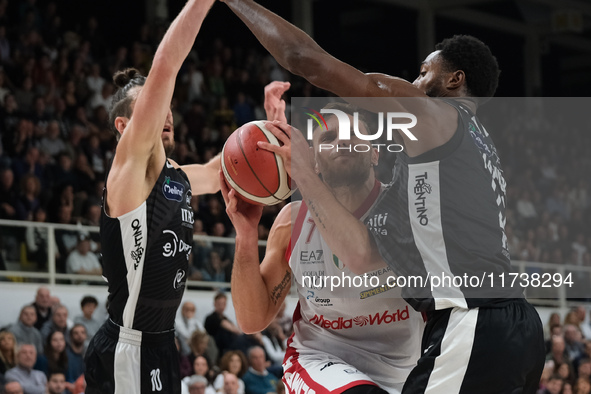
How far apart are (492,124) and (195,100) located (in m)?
9.07

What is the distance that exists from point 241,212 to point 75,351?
4.81 metres

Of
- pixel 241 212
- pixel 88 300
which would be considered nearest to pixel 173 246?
pixel 241 212

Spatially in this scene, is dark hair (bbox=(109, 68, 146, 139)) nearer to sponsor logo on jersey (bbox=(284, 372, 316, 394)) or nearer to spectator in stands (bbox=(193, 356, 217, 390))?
sponsor logo on jersey (bbox=(284, 372, 316, 394))

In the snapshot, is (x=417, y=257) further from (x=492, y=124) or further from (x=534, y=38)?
(x=534, y=38)

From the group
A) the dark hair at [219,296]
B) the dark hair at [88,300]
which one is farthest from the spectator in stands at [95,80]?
the dark hair at [88,300]

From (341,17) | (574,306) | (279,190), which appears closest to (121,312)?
(279,190)

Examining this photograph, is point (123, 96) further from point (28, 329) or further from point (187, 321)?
point (187, 321)

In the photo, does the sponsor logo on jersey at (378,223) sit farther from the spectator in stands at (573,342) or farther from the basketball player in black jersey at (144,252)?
the spectator in stands at (573,342)

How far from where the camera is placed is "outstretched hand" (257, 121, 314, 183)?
3967mm

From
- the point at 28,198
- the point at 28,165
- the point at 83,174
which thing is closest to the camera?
the point at 28,198

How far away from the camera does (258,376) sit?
9531 millimetres

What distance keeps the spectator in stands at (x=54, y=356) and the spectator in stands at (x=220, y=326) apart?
6.27ft

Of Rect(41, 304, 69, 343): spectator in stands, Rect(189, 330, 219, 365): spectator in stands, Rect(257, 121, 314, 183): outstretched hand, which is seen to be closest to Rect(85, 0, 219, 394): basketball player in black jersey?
Rect(257, 121, 314, 183): outstretched hand

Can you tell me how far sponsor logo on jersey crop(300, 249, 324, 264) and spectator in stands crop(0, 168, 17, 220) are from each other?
6293 millimetres
